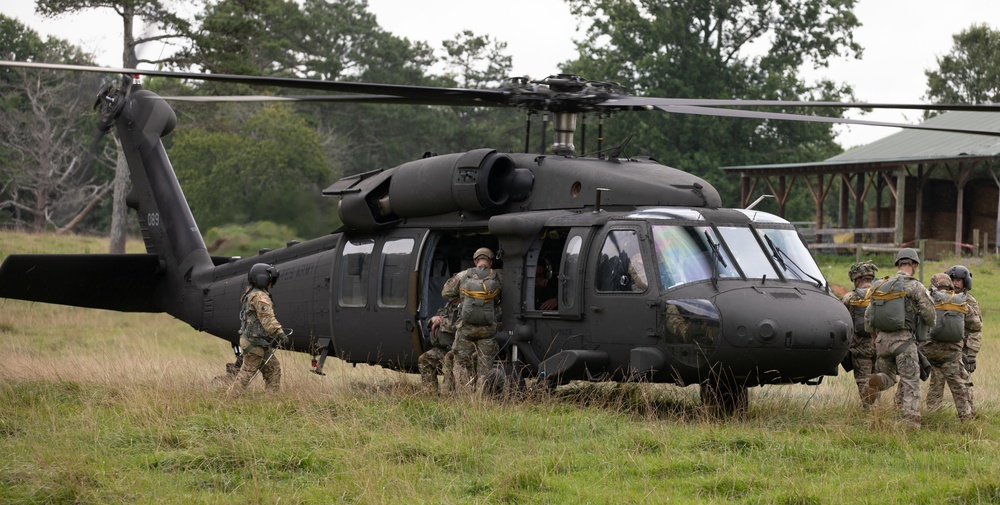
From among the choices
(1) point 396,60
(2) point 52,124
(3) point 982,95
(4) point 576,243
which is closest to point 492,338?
(4) point 576,243

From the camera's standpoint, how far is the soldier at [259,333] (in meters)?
11.6

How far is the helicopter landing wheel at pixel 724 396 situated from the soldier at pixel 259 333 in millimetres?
4271

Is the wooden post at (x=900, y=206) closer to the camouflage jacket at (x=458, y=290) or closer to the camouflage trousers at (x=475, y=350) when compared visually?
the camouflage jacket at (x=458, y=290)

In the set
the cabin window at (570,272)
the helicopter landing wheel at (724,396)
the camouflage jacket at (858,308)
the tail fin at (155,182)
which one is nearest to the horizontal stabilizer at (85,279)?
the tail fin at (155,182)

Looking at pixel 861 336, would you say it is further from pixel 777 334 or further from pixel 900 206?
pixel 900 206

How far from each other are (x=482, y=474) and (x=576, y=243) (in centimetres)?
323

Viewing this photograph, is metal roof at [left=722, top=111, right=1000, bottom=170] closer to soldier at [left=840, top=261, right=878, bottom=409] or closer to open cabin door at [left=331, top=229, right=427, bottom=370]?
soldier at [left=840, top=261, right=878, bottom=409]

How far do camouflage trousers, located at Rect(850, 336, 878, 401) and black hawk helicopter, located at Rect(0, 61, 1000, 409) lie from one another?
0.95m

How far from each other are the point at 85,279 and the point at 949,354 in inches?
389

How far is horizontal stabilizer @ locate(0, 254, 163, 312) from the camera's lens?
13.6 m

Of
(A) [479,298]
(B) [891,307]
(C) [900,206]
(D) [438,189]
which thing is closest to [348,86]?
(D) [438,189]

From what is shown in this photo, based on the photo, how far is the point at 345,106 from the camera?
5797 centimetres

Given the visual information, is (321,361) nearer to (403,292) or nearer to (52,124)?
(403,292)

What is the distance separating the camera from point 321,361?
13.0m
